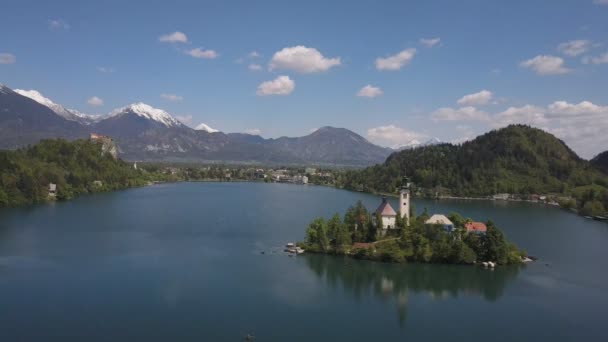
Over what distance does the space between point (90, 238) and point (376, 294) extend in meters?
15.7

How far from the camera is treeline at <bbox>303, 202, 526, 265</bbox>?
69.3 ft

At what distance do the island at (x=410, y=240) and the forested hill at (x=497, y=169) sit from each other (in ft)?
113

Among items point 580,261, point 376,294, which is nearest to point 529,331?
point 376,294

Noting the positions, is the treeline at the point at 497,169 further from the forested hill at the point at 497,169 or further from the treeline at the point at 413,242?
the treeline at the point at 413,242

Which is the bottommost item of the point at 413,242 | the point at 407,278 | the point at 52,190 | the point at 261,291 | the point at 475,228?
the point at 261,291

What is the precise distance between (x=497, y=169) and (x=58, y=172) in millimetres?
46716

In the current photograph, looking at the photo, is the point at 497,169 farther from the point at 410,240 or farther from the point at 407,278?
the point at 407,278

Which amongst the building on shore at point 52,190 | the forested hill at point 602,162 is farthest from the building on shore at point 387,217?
the forested hill at point 602,162

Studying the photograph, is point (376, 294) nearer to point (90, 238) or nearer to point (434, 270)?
point (434, 270)

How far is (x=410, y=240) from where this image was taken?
2183 cm

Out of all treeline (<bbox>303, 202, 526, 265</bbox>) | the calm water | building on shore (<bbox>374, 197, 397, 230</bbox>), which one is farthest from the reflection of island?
building on shore (<bbox>374, 197, 397, 230</bbox>)

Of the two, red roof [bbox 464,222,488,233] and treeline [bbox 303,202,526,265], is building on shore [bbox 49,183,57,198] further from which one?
red roof [bbox 464,222,488,233]

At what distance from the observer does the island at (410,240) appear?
69.4ft

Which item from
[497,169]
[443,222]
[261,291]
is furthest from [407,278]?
[497,169]
